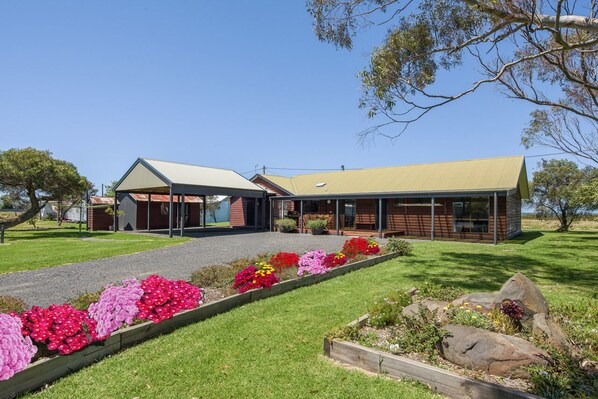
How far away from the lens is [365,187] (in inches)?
912

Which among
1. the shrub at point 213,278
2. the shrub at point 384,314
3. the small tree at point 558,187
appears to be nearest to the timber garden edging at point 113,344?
the shrub at point 213,278

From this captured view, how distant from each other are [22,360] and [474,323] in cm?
509

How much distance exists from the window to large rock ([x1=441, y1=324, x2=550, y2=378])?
22.0m

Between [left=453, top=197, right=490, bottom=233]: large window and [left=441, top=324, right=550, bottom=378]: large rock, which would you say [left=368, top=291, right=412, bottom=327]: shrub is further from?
[left=453, top=197, right=490, bottom=233]: large window

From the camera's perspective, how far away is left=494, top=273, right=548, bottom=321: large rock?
176 inches

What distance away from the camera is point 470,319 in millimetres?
4340

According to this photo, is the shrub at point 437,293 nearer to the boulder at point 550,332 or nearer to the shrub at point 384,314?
the shrub at point 384,314

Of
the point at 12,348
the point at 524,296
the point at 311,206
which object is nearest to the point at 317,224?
the point at 311,206

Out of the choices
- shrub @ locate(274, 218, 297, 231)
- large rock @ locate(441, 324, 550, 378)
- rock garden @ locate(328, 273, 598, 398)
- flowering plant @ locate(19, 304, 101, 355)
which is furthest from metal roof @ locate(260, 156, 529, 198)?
flowering plant @ locate(19, 304, 101, 355)

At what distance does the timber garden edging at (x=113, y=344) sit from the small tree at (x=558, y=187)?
29.5 m

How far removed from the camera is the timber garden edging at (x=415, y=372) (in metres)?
3.04

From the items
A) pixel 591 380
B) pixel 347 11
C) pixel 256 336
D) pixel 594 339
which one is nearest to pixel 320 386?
pixel 256 336

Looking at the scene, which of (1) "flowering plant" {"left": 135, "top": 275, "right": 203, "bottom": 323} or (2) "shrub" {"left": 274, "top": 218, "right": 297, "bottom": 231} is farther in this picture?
(2) "shrub" {"left": 274, "top": 218, "right": 297, "bottom": 231}

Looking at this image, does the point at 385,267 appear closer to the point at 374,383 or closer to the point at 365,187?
the point at 374,383
